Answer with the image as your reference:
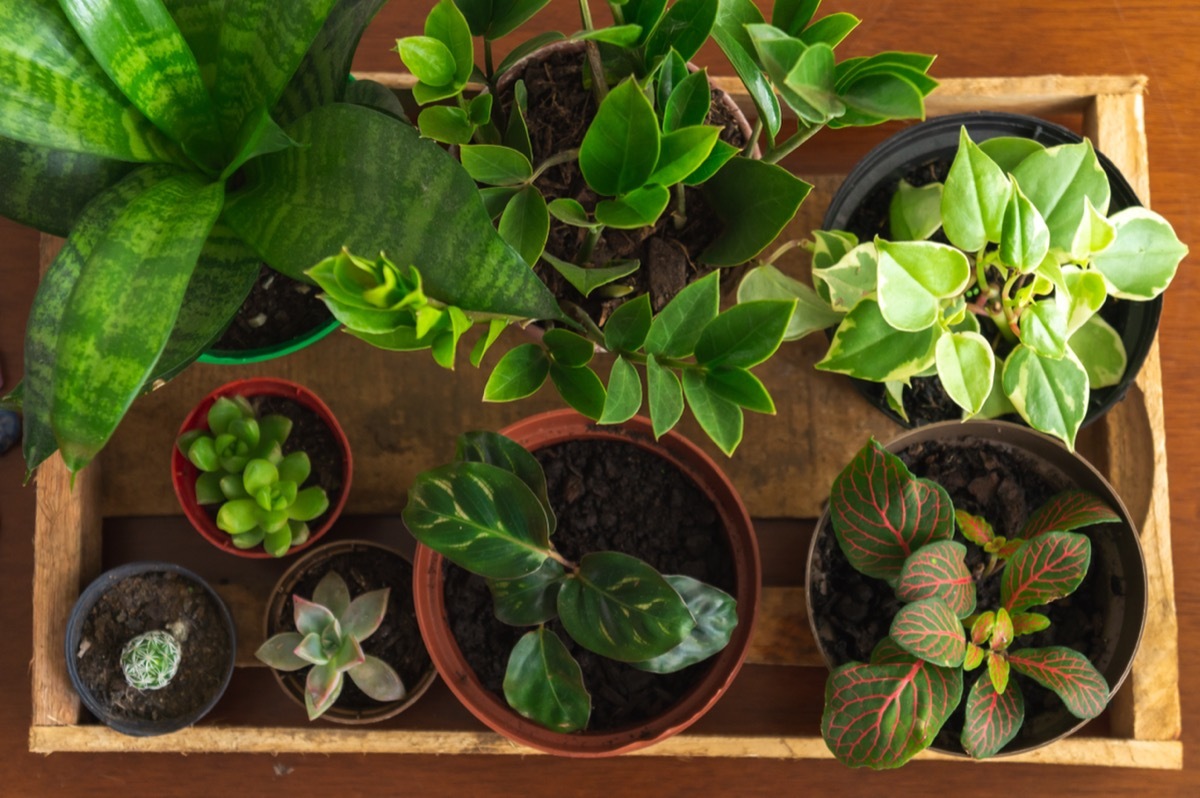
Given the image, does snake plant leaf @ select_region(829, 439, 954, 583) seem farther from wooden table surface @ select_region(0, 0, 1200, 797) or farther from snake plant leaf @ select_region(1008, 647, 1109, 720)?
wooden table surface @ select_region(0, 0, 1200, 797)

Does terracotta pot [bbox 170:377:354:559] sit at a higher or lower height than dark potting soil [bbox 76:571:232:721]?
higher

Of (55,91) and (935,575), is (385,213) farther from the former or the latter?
(935,575)

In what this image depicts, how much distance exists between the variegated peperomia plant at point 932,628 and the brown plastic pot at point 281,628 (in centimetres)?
39

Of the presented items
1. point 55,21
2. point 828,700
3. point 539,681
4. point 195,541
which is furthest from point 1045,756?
point 55,21

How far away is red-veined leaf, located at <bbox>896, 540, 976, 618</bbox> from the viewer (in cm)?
71

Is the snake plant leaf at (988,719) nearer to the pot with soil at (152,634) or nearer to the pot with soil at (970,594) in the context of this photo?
the pot with soil at (970,594)

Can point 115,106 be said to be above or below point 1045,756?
above

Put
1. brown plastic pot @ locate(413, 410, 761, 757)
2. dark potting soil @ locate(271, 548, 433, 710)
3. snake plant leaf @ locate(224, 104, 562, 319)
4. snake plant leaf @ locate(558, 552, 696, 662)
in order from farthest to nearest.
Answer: dark potting soil @ locate(271, 548, 433, 710), brown plastic pot @ locate(413, 410, 761, 757), snake plant leaf @ locate(558, 552, 696, 662), snake plant leaf @ locate(224, 104, 562, 319)

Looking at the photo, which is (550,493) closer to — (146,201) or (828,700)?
(828,700)

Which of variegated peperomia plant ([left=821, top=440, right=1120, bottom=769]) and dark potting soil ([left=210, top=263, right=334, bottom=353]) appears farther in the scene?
dark potting soil ([left=210, top=263, right=334, bottom=353])

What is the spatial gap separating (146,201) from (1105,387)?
30.7 inches

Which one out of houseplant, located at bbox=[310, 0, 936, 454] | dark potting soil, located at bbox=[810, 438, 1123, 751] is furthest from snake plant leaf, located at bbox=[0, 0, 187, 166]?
dark potting soil, located at bbox=[810, 438, 1123, 751]

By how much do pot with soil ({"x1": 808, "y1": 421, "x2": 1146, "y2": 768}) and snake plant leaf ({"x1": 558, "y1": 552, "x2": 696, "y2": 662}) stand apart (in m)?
0.16

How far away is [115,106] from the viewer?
2.02ft
